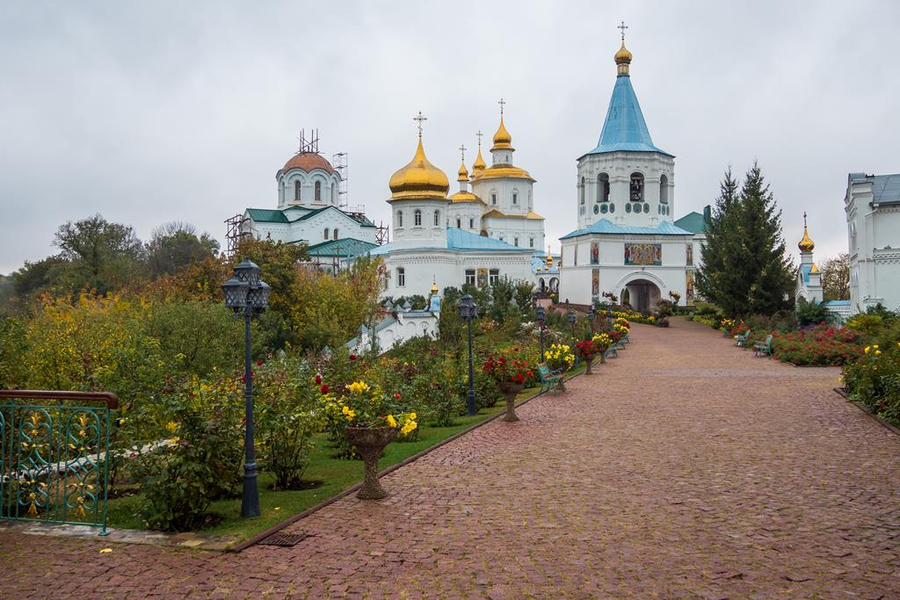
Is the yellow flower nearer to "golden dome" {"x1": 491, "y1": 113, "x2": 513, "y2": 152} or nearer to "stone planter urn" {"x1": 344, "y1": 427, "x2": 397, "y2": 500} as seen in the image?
"stone planter urn" {"x1": 344, "y1": 427, "x2": 397, "y2": 500}

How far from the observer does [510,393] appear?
40.9 feet

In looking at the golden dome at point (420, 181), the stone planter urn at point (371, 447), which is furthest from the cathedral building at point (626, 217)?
the stone planter urn at point (371, 447)

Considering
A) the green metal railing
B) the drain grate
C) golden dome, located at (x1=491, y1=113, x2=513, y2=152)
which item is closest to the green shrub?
the green metal railing

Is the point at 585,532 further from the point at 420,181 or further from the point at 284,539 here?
the point at 420,181

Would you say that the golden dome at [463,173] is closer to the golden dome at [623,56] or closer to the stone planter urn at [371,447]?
the golden dome at [623,56]

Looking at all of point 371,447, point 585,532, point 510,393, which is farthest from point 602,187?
point 585,532

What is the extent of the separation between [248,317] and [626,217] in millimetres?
40821

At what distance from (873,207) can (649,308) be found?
21440 mm

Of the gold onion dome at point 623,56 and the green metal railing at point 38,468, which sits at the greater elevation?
the gold onion dome at point 623,56

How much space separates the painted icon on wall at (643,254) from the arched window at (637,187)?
2.93 metres

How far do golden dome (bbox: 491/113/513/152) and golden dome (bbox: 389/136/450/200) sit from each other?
17.6m

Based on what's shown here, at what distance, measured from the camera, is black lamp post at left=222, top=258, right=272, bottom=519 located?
22.9 feet

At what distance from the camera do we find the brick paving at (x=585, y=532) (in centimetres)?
535

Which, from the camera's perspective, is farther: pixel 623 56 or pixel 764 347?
pixel 623 56
